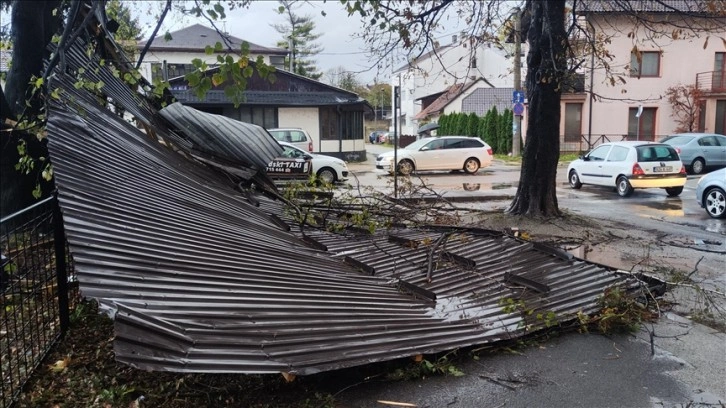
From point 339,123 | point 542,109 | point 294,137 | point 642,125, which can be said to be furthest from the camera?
point 642,125

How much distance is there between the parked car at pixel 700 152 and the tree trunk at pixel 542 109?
15207mm

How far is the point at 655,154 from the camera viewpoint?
16.2 meters

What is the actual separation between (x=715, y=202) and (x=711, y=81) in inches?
964

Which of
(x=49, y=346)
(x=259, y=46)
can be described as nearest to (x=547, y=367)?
(x=49, y=346)

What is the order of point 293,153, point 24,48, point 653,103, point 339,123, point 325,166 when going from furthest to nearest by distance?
point 653,103 < point 339,123 < point 325,166 < point 293,153 < point 24,48

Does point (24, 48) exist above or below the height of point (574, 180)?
above

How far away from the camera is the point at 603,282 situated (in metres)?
5.54

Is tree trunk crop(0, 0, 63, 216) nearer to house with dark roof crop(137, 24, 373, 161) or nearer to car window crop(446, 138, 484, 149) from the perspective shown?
car window crop(446, 138, 484, 149)

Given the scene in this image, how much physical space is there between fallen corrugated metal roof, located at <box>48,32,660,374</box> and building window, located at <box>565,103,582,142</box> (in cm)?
2865

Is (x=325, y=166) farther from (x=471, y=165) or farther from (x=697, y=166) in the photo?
(x=697, y=166)

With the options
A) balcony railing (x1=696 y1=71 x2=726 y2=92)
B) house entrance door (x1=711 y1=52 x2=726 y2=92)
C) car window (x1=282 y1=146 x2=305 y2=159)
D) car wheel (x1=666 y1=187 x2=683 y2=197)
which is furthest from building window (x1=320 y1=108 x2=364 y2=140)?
house entrance door (x1=711 y1=52 x2=726 y2=92)

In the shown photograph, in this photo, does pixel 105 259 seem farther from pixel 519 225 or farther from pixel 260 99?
pixel 260 99

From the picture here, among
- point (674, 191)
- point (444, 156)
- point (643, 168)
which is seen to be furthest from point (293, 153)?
point (674, 191)

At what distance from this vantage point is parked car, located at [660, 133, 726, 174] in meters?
22.8
